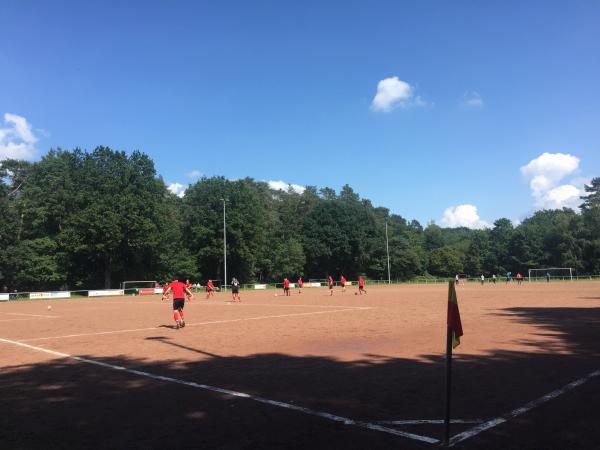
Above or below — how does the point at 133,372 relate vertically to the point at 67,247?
below

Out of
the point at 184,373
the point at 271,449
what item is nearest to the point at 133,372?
the point at 184,373

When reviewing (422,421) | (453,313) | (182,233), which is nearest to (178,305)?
(422,421)

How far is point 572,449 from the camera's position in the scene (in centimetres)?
481

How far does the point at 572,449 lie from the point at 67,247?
64.1 m

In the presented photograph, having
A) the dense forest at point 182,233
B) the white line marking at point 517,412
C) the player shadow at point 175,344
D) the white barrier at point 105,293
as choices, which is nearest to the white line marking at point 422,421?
the white line marking at point 517,412

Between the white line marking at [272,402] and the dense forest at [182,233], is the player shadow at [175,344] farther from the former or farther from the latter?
the dense forest at [182,233]

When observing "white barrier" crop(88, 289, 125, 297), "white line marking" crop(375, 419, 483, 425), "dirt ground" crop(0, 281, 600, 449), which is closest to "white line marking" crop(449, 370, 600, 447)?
"dirt ground" crop(0, 281, 600, 449)

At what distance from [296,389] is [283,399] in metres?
0.62

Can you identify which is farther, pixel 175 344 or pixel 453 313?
pixel 175 344

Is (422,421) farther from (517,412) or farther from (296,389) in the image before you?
(296,389)

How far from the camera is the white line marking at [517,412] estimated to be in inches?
206

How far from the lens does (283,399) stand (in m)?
7.01

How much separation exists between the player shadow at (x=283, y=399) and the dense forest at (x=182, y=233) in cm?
5368

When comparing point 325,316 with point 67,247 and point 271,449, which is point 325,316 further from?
point 67,247
